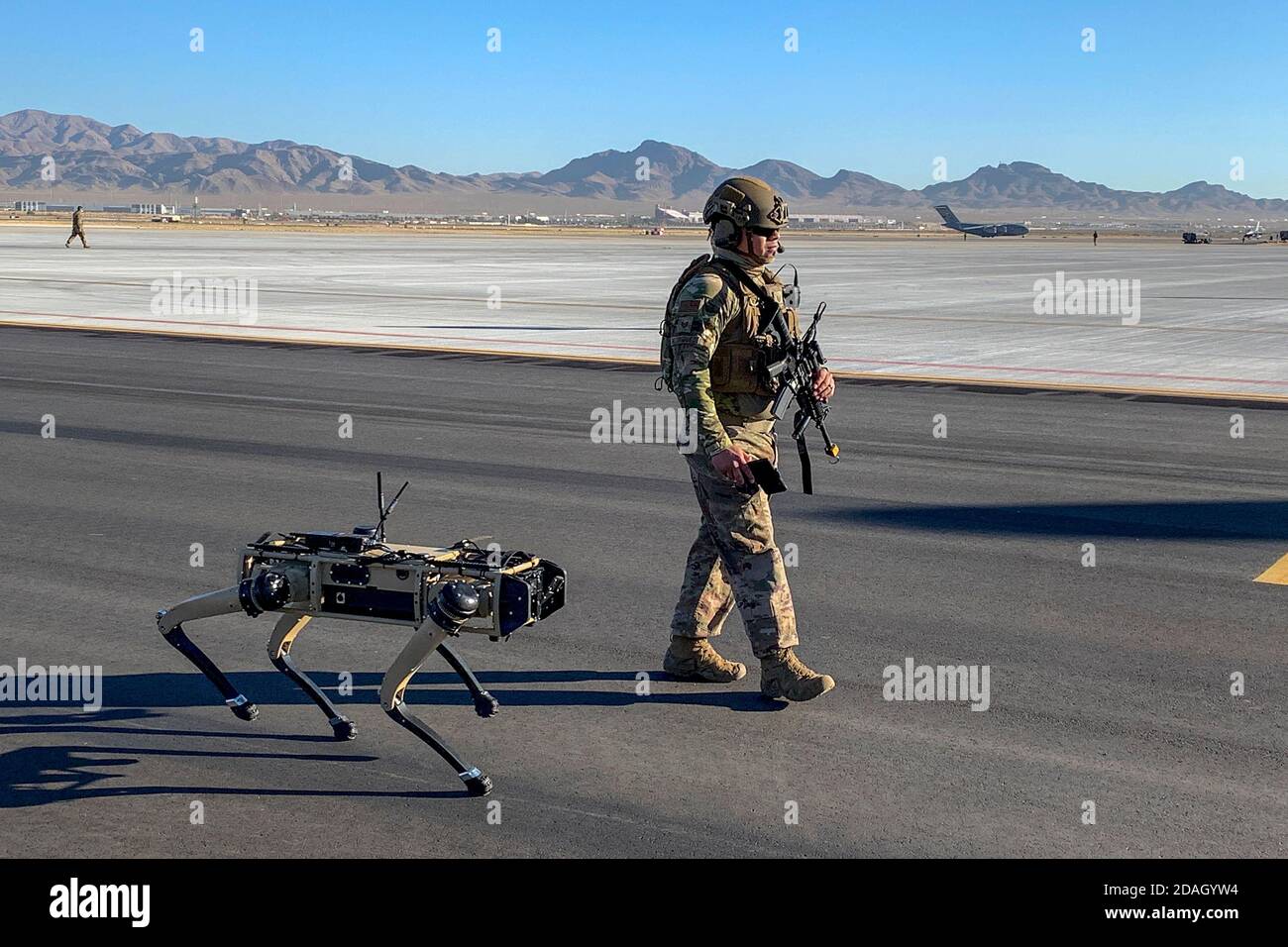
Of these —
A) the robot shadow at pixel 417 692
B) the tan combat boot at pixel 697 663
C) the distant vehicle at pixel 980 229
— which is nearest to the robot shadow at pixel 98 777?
the robot shadow at pixel 417 692

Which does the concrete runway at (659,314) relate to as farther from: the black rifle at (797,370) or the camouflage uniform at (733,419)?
the camouflage uniform at (733,419)

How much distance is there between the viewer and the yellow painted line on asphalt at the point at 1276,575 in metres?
9.09

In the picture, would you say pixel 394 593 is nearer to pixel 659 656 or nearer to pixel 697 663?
pixel 697 663

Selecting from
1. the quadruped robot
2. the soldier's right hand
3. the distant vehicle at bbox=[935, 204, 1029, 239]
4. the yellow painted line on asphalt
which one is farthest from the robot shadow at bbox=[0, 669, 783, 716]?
the distant vehicle at bbox=[935, 204, 1029, 239]

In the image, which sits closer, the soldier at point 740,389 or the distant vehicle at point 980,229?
the soldier at point 740,389

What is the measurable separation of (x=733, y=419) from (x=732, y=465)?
536 millimetres

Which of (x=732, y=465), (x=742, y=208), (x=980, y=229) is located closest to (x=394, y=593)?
(x=732, y=465)

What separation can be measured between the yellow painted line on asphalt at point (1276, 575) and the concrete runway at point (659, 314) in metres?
8.91

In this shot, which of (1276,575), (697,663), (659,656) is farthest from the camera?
(1276,575)

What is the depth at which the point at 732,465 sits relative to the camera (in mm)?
6395

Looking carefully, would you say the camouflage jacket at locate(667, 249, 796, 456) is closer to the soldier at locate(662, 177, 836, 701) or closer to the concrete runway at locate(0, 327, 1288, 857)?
the soldier at locate(662, 177, 836, 701)

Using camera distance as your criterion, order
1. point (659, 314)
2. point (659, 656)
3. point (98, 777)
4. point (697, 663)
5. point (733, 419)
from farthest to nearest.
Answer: point (659, 314)
point (659, 656)
point (697, 663)
point (733, 419)
point (98, 777)
